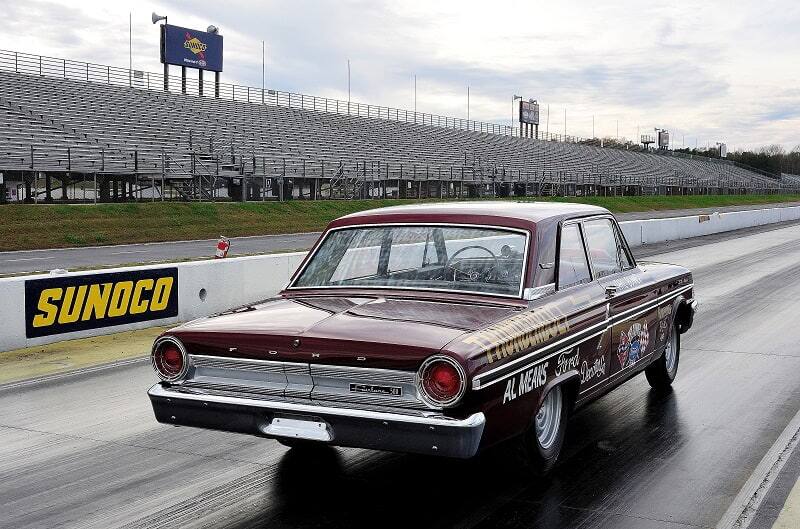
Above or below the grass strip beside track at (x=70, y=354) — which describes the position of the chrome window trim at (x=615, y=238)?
above

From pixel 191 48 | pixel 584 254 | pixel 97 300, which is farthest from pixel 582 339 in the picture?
pixel 191 48

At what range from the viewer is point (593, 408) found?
713 cm

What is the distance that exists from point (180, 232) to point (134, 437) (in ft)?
83.6

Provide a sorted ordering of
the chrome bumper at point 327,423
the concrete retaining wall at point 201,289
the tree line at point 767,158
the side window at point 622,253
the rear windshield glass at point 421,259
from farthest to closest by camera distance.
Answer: the tree line at point 767,158 → the concrete retaining wall at point 201,289 → the side window at point 622,253 → the rear windshield glass at point 421,259 → the chrome bumper at point 327,423

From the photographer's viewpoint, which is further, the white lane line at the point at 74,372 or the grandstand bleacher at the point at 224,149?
the grandstand bleacher at the point at 224,149

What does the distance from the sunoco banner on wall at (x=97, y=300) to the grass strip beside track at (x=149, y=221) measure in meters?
15.8

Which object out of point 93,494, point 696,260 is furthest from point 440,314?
point 696,260

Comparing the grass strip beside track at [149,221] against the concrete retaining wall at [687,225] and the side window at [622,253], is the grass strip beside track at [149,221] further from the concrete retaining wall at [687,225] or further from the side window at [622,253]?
the side window at [622,253]

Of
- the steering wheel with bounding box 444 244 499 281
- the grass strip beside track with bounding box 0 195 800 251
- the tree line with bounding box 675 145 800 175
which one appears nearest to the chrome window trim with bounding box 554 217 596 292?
the steering wheel with bounding box 444 244 499 281

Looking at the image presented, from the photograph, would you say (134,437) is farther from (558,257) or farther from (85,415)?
(558,257)

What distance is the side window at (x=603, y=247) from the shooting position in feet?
20.3

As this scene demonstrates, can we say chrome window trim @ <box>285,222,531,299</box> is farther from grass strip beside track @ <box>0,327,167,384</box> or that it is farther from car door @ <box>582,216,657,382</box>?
grass strip beside track @ <box>0,327,167,384</box>

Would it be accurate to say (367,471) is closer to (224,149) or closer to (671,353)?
(671,353)

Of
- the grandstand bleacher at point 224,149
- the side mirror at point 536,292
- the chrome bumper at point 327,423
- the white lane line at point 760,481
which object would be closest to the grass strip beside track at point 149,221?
the grandstand bleacher at point 224,149
